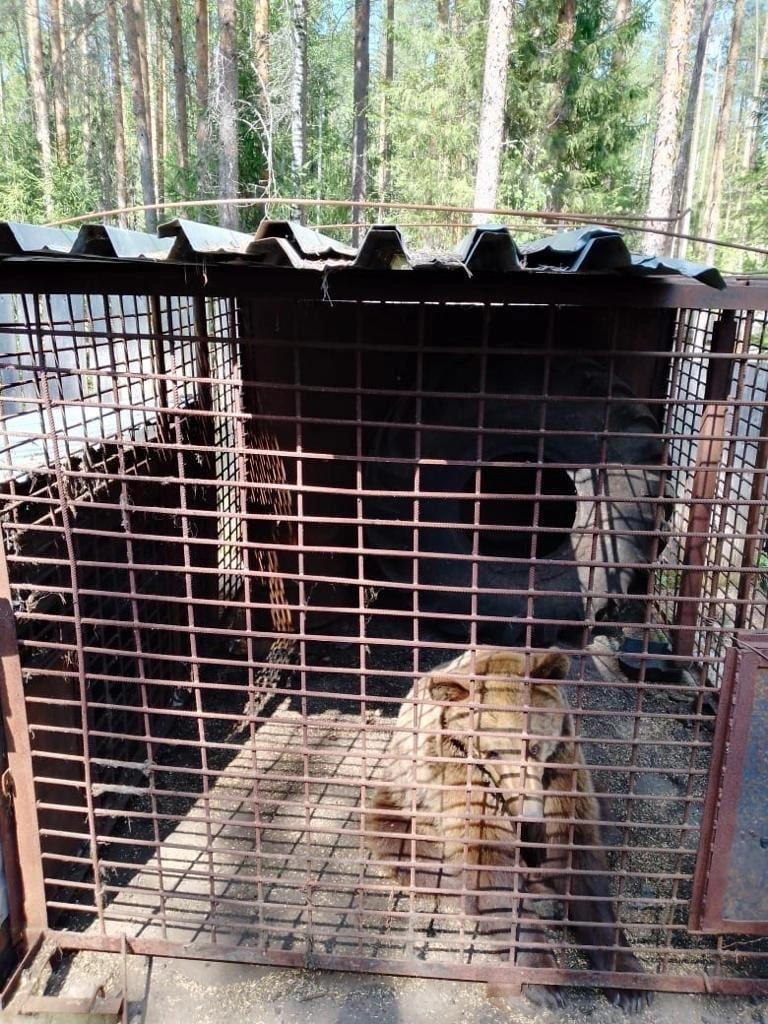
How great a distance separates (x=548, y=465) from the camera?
2.50 metres

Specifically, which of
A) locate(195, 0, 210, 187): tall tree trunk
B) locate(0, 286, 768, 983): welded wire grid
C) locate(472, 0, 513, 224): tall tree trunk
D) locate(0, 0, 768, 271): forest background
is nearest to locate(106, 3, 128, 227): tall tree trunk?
locate(0, 0, 768, 271): forest background

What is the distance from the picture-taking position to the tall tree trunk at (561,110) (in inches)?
615

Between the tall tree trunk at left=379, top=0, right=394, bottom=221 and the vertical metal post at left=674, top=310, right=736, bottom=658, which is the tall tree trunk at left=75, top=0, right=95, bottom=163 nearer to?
the tall tree trunk at left=379, top=0, right=394, bottom=221

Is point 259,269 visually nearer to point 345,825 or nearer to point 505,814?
point 505,814

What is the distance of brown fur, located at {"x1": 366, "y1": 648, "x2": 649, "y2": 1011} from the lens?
2795 mm

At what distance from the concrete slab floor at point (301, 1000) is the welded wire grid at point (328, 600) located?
0.09m

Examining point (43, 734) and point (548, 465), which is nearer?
point (548, 465)

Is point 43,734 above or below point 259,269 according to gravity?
below

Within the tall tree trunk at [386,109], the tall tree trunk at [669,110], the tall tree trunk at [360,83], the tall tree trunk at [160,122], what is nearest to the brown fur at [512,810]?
the tall tree trunk at [669,110]

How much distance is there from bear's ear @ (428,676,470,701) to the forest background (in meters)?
9.97

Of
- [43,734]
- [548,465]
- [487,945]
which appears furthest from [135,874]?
[548,465]

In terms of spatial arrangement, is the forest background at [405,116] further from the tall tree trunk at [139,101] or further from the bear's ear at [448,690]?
the bear's ear at [448,690]

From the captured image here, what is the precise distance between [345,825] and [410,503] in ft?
8.42

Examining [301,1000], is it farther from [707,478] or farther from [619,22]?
[619,22]
